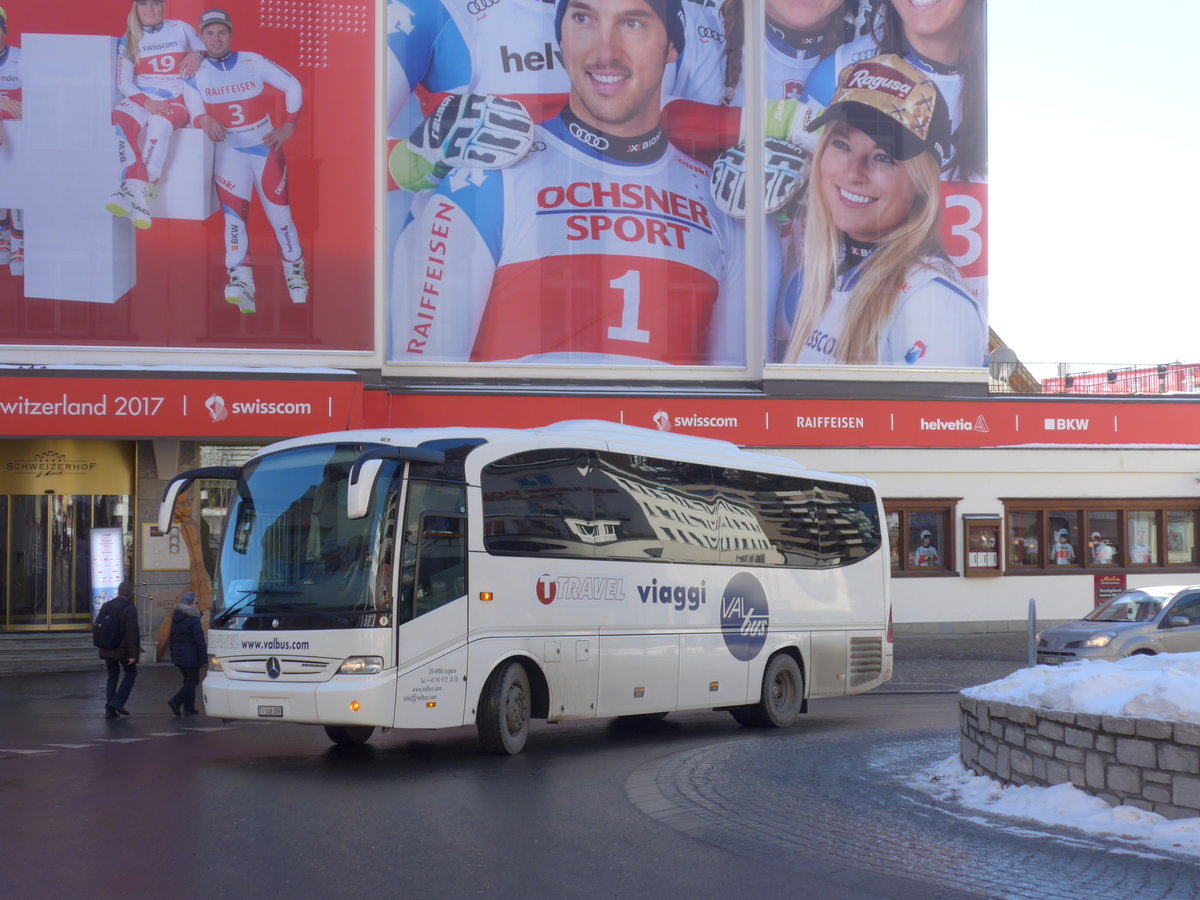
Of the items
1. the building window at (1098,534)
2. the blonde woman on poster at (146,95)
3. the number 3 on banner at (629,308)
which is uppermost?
the blonde woman on poster at (146,95)

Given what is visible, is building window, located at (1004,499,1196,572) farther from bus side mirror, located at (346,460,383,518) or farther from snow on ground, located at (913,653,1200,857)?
bus side mirror, located at (346,460,383,518)

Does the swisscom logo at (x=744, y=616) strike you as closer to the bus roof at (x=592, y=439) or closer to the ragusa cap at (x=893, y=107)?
the bus roof at (x=592, y=439)

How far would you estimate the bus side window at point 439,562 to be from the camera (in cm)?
1179

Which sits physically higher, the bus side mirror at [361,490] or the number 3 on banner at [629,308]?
the number 3 on banner at [629,308]

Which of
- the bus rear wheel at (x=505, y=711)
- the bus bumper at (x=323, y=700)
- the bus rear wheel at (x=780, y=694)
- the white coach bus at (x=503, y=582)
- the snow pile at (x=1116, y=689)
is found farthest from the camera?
the bus rear wheel at (x=780, y=694)

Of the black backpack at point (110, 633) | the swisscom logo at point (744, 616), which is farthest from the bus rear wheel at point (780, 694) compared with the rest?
the black backpack at point (110, 633)

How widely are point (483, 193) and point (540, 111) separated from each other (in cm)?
213

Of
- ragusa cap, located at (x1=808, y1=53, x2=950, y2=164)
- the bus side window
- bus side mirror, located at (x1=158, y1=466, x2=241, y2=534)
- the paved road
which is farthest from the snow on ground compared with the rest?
ragusa cap, located at (x1=808, y1=53, x2=950, y2=164)

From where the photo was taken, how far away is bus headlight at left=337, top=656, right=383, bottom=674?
11.3 metres

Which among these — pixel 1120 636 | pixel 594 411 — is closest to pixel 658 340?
pixel 594 411

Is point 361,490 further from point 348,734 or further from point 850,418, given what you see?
point 850,418

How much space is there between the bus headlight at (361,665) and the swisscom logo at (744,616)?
5.20 meters

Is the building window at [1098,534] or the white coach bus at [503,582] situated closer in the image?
the white coach bus at [503,582]

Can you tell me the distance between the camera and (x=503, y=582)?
1252 cm
